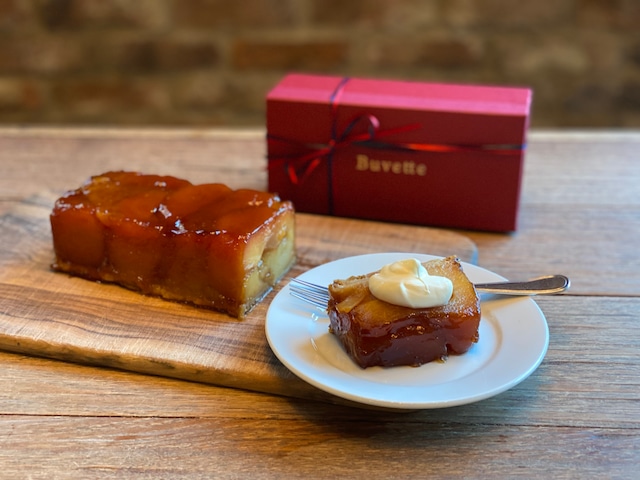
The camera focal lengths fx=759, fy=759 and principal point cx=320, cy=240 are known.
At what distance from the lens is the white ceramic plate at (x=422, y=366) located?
1.02 meters

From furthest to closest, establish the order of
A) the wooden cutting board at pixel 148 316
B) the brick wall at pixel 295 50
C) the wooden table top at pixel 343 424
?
the brick wall at pixel 295 50 < the wooden cutting board at pixel 148 316 < the wooden table top at pixel 343 424

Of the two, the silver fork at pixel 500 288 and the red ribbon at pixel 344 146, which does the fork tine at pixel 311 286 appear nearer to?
the silver fork at pixel 500 288

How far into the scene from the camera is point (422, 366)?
3.63 feet

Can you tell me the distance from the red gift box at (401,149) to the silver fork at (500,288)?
36 centimetres

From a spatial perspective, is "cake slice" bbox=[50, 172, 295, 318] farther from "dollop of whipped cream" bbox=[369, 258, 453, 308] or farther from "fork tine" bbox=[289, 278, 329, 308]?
"dollop of whipped cream" bbox=[369, 258, 453, 308]

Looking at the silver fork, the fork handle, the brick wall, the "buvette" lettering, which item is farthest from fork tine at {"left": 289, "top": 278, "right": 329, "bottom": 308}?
the brick wall

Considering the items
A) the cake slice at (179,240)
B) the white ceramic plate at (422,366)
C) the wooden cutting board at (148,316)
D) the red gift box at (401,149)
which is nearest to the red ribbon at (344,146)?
the red gift box at (401,149)

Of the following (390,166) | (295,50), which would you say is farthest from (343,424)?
(295,50)

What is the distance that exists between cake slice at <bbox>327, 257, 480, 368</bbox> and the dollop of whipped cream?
11 millimetres

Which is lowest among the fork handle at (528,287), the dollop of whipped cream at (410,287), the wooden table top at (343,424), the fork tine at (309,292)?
the wooden table top at (343,424)

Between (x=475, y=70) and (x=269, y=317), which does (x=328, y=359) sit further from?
(x=475, y=70)

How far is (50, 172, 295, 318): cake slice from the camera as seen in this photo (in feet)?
4.27

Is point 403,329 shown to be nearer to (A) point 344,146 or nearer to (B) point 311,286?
(B) point 311,286

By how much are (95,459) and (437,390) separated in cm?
46
